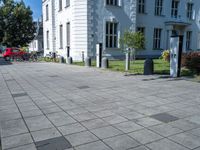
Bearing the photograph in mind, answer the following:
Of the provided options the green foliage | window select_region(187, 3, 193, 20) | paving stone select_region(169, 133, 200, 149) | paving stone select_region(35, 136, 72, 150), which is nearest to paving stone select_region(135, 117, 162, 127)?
paving stone select_region(169, 133, 200, 149)

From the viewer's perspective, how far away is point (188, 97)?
7090 millimetres

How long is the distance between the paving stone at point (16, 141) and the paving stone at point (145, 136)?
1924mm

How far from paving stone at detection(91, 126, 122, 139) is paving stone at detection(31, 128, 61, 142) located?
→ 0.74 metres

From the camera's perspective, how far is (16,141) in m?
3.93

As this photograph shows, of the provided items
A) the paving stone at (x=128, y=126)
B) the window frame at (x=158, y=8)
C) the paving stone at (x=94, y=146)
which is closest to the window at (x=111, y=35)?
the window frame at (x=158, y=8)

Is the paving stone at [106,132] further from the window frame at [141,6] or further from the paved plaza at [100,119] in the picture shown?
the window frame at [141,6]

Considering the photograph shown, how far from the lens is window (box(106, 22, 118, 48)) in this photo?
71.6 ft

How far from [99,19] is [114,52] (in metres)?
3.61

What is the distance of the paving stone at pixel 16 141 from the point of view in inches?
149

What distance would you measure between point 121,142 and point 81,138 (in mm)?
740

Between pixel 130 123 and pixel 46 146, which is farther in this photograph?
pixel 130 123

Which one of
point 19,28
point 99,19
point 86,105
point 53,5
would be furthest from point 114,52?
point 19,28

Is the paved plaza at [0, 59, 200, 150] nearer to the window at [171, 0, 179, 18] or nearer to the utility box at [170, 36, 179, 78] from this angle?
the utility box at [170, 36, 179, 78]

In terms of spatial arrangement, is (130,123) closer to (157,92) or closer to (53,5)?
(157,92)
